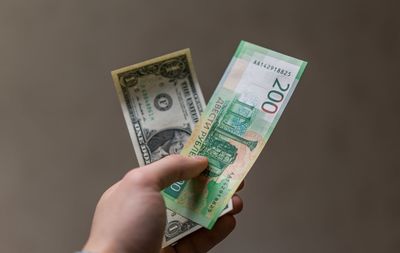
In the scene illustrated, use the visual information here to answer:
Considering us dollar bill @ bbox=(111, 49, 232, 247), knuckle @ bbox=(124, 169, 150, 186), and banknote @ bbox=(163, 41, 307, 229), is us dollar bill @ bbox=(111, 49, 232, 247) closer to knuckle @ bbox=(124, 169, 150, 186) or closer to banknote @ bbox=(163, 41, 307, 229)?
banknote @ bbox=(163, 41, 307, 229)

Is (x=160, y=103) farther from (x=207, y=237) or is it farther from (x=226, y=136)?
(x=207, y=237)

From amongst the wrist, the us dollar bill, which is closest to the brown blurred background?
the us dollar bill

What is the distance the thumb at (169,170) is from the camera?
636 millimetres

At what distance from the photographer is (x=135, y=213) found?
611 mm

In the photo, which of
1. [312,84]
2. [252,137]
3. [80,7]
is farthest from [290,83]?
[80,7]

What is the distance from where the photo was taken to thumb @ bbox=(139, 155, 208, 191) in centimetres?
64

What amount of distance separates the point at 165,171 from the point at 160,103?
20 centimetres

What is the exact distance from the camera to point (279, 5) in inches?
36.9

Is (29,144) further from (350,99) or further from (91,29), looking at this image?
(350,99)

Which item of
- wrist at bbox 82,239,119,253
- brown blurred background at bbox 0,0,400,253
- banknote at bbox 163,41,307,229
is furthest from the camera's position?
brown blurred background at bbox 0,0,400,253

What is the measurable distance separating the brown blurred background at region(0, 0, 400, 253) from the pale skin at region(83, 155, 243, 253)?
33cm

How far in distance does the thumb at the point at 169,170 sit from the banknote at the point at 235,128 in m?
0.05

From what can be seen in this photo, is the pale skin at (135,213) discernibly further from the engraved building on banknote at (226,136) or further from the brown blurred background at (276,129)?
the brown blurred background at (276,129)

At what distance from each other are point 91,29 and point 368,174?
63cm
